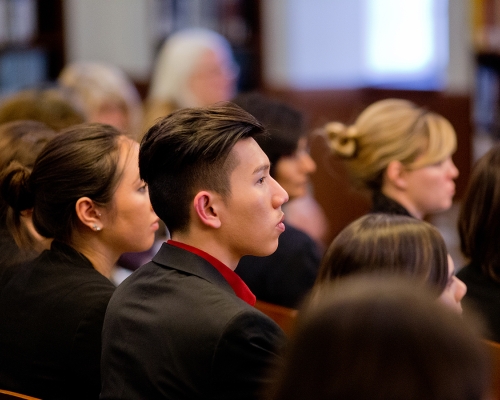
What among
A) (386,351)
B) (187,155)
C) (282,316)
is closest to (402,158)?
(282,316)

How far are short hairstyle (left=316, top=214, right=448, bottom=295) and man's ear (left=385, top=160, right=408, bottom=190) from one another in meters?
1.09

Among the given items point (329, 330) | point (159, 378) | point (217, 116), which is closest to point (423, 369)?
point (329, 330)

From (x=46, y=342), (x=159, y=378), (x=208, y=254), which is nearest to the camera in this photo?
(x=159, y=378)

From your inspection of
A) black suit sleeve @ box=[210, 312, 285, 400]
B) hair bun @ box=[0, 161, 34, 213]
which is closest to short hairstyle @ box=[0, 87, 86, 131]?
hair bun @ box=[0, 161, 34, 213]

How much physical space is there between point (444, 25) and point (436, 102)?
0.61 m

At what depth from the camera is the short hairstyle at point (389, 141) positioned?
114 inches

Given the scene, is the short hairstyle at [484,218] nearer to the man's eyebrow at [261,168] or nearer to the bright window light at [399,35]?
the man's eyebrow at [261,168]

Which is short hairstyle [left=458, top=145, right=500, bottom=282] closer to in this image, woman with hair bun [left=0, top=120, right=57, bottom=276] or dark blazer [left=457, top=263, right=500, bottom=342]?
dark blazer [left=457, top=263, right=500, bottom=342]

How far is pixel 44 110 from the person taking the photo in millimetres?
3039

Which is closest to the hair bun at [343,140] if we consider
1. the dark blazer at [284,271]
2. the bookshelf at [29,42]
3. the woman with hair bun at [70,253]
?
the dark blazer at [284,271]

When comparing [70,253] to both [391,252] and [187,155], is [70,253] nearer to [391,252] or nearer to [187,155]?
[187,155]

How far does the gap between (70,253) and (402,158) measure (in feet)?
4.48

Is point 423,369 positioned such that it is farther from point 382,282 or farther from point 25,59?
point 25,59

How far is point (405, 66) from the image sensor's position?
6.82 m
